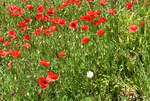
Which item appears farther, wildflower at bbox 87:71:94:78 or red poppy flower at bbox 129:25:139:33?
red poppy flower at bbox 129:25:139:33

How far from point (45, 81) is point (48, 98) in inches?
8.2

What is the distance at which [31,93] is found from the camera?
2543mm

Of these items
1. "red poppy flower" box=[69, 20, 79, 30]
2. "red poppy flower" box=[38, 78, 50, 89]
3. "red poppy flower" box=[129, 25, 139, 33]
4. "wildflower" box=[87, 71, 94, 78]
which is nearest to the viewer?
"red poppy flower" box=[38, 78, 50, 89]

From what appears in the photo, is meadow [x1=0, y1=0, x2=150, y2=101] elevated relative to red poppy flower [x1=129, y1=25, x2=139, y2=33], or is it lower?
lower

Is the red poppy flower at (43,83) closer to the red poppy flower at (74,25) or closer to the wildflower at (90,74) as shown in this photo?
the wildflower at (90,74)

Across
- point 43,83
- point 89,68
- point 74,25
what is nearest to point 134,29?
point 89,68

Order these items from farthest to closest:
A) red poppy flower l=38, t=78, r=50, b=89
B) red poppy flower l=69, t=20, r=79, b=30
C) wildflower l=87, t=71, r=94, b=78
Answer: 1. red poppy flower l=69, t=20, r=79, b=30
2. wildflower l=87, t=71, r=94, b=78
3. red poppy flower l=38, t=78, r=50, b=89

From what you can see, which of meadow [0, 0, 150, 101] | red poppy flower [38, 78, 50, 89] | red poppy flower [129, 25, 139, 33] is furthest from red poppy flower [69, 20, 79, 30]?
red poppy flower [38, 78, 50, 89]

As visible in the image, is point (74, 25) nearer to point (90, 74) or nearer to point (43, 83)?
point (90, 74)

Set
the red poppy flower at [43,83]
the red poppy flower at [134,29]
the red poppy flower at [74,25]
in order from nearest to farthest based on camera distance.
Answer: the red poppy flower at [43,83]
the red poppy flower at [134,29]
the red poppy flower at [74,25]

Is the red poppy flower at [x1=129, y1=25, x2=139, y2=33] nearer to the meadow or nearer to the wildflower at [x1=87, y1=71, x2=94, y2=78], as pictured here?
the meadow

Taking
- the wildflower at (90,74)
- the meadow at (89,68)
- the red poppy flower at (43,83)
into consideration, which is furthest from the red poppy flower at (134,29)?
the red poppy flower at (43,83)

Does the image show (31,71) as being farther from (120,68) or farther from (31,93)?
(120,68)

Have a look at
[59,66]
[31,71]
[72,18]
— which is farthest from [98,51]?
[72,18]
